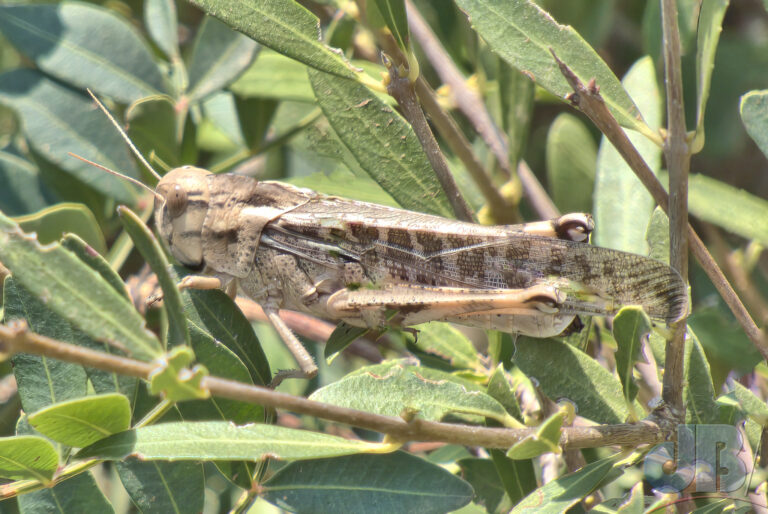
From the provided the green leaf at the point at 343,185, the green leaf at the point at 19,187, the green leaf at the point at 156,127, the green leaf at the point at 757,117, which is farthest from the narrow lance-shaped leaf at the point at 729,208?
the green leaf at the point at 19,187

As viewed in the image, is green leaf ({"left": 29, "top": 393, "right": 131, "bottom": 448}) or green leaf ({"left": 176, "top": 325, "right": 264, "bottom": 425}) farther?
green leaf ({"left": 176, "top": 325, "right": 264, "bottom": 425})

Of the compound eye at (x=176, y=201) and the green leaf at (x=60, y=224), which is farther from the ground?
the compound eye at (x=176, y=201)

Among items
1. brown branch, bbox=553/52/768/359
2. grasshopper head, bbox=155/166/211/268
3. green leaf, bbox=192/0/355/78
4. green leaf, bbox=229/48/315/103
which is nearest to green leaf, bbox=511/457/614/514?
brown branch, bbox=553/52/768/359

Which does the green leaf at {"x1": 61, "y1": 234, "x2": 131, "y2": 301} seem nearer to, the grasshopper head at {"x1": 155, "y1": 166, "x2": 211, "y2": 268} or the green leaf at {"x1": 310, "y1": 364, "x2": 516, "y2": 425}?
the green leaf at {"x1": 310, "y1": 364, "x2": 516, "y2": 425}

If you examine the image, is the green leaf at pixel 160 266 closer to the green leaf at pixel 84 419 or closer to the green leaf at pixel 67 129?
the green leaf at pixel 84 419

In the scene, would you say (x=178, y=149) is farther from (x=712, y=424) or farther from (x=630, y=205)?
(x=712, y=424)

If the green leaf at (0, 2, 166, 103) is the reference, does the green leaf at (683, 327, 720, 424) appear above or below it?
below

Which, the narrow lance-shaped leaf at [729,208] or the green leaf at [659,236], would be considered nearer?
the green leaf at [659,236]
